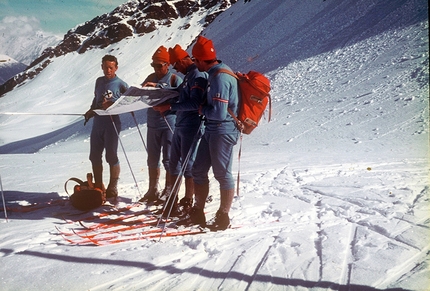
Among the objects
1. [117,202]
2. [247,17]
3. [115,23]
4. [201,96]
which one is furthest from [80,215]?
[115,23]

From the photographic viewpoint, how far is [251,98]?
3188 millimetres

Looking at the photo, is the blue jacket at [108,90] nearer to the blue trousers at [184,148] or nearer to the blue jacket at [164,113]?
the blue jacket at [164,113]

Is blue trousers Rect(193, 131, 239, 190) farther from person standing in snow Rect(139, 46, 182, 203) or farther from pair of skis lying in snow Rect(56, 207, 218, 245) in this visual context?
person standing in snow Rect(139, 46, 182, 203)

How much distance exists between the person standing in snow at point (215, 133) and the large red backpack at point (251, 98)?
63 mm

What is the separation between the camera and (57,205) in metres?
4.62

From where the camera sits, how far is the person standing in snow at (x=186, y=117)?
11.1 ft

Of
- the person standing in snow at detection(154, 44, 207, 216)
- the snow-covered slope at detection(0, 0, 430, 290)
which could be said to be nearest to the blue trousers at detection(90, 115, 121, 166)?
the snow-covered slope at detection(0, 0, 430, 290)

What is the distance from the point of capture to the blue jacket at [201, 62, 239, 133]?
118 inches

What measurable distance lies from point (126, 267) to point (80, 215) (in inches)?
72.2

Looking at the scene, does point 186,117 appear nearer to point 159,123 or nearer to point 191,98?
point 191,98

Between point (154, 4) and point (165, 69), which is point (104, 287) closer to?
point (165, 69)

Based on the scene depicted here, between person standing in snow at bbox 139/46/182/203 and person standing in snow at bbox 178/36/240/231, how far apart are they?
838 millimetres

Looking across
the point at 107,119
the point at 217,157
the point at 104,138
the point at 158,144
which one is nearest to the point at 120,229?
the point at 158,144

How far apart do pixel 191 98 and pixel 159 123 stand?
112cm
